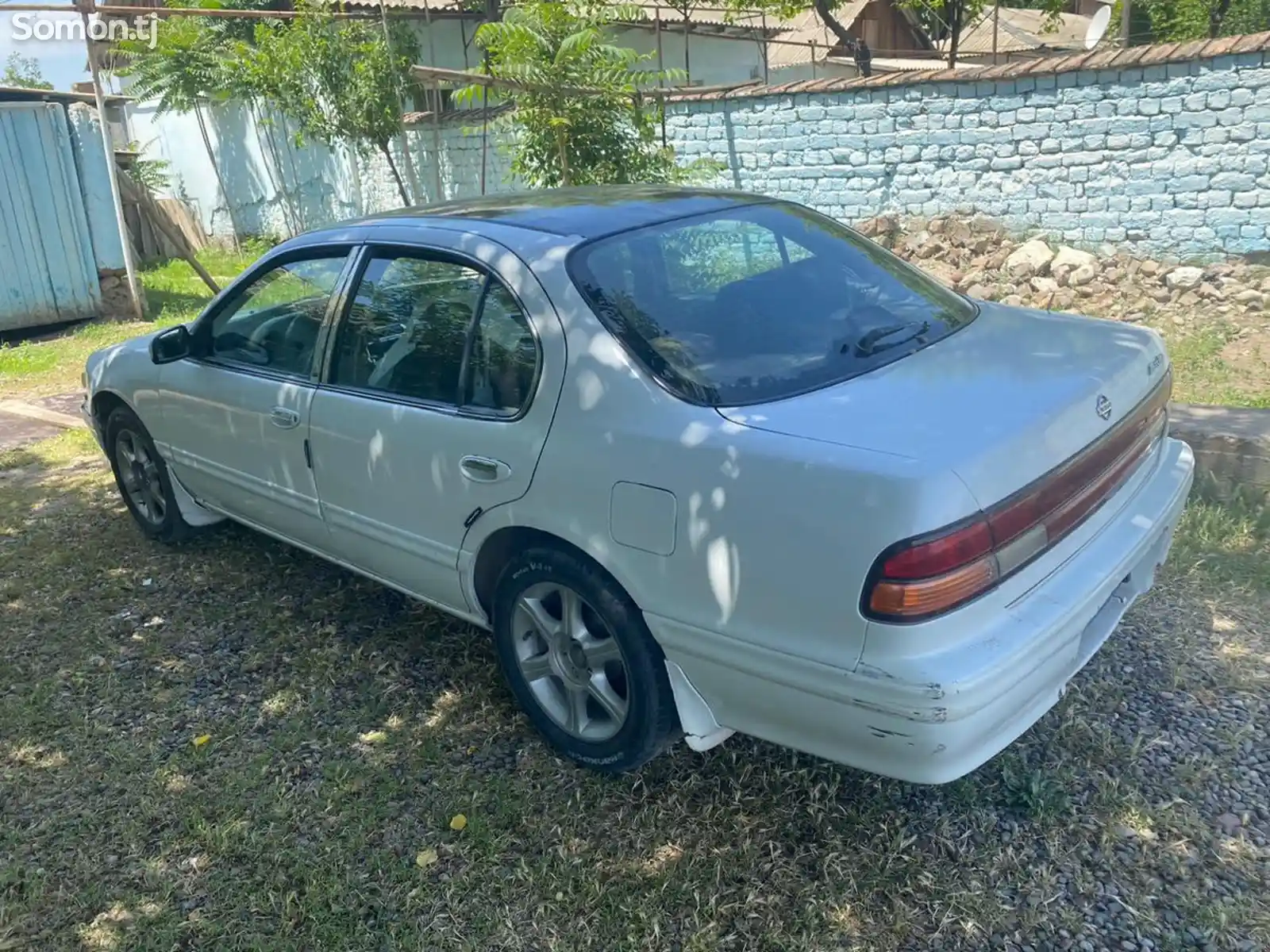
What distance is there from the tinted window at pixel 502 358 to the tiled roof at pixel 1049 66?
7.09 metres

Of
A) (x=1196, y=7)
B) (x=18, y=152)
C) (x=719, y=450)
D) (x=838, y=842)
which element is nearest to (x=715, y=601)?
(x=719, y=450)

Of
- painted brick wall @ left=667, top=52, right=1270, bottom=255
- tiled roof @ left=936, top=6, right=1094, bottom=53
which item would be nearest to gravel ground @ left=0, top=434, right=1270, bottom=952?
painted brick wall @ left=667, top=52, right=1270, bottom=255

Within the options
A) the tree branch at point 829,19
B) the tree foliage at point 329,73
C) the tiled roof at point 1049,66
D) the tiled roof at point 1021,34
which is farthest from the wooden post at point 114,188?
the tiled roof at point 1021,34

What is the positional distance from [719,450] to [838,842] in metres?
1.13

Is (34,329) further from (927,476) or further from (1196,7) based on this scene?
(1196,7)

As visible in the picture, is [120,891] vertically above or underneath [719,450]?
underneath

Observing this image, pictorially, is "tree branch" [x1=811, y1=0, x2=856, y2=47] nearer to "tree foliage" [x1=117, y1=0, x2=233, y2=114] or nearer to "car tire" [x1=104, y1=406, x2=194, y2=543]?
"tree foliage" [x1=117, y1=0, x2=233, y2=114]

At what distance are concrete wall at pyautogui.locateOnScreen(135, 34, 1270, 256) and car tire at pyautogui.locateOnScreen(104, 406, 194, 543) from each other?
6.95 m

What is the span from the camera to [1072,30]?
28766 millimetres

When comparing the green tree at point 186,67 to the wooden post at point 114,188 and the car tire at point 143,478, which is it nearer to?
the wooden post at point 114,188

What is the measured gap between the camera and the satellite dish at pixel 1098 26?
26672 millimetres

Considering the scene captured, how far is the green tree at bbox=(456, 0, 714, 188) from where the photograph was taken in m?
7.43

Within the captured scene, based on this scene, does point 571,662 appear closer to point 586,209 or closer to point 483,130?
point 586,209

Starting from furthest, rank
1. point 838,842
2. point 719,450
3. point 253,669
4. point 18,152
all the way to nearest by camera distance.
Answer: point 18,152, point 253,669, point 838,842, point 719,450
